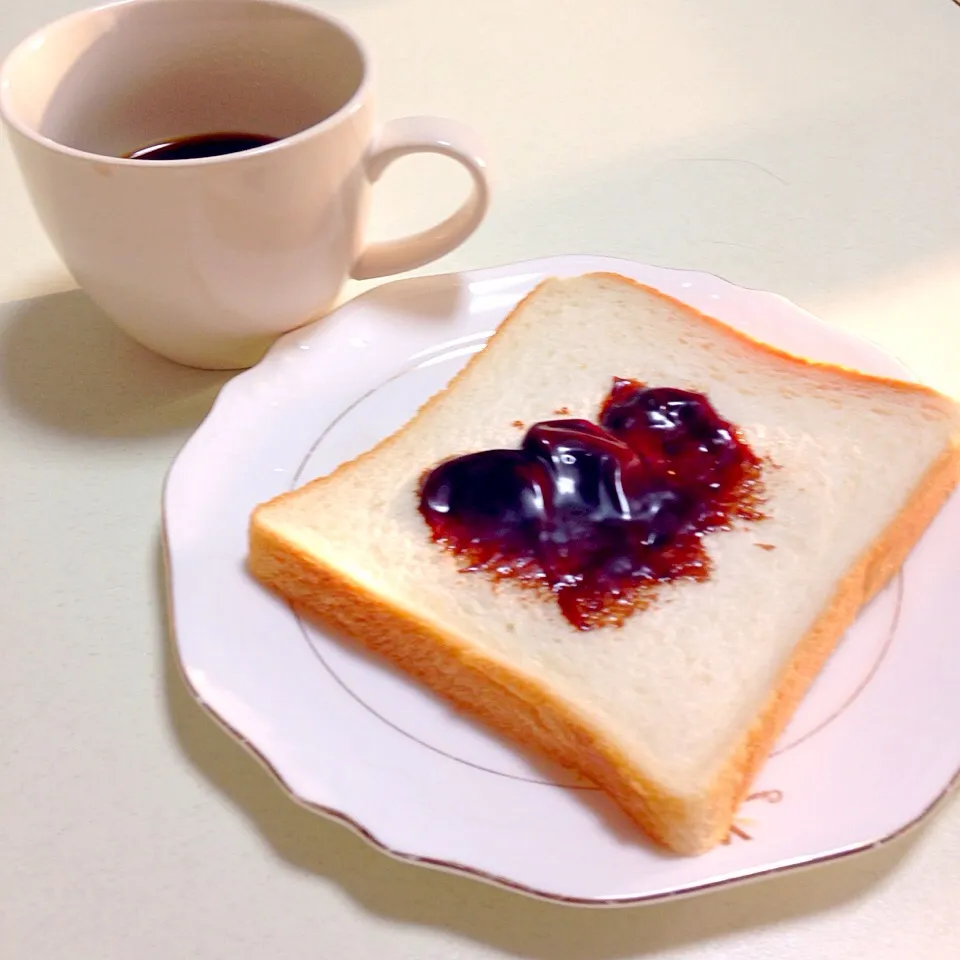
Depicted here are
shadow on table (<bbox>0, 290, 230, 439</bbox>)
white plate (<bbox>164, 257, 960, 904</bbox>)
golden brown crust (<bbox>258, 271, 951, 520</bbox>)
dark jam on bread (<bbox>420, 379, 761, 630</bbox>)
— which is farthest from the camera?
shadow on table (<bbox>0, 290, 230, 439</bbox>)

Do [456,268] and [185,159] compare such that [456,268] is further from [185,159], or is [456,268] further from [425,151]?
[185,159]

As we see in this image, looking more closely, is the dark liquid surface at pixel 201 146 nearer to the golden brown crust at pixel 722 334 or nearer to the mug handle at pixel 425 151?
the mug handle at pixel 425 151

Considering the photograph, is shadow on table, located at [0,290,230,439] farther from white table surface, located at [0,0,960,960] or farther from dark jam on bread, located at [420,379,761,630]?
dark jam on bread, located at [420,379,761,630]

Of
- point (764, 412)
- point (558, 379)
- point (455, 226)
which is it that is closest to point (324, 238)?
point (455, 226)

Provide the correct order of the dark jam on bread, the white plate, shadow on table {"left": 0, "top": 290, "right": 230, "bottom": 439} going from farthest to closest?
shadow on table {"left": 0, "top": 290, "right": 230, "bottom": 439}, the dark jam on bread, the white plate

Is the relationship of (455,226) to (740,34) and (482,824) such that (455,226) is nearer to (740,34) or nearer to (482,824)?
→ (482,824)

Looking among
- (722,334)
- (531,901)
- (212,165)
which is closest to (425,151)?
(212,165)

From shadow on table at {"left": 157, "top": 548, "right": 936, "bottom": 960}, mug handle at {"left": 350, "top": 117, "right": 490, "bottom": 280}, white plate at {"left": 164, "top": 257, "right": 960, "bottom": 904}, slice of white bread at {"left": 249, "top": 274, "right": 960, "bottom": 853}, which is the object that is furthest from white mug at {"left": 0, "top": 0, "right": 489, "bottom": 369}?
shadow on table at {"left": 157, "top": 548, "right": 936, "bottom": 960}
